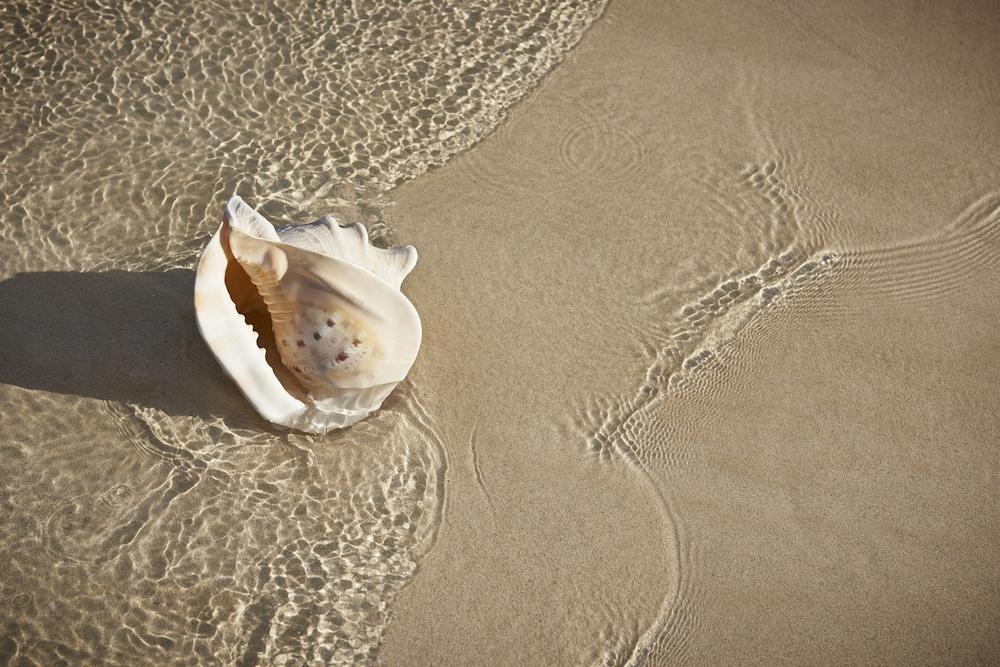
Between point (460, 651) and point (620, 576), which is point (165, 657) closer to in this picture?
point (460, 651)

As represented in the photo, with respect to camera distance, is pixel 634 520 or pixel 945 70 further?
pixel 945 70

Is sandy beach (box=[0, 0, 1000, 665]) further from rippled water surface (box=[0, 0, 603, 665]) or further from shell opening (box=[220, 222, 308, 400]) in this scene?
shell opening (box=[220, 222, 308, 400])

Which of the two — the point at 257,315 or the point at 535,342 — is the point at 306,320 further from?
the point at 535,342

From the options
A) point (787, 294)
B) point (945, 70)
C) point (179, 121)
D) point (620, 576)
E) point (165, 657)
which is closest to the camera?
point (165, 657)

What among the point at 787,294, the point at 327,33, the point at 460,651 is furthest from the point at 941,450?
the point at 327,33

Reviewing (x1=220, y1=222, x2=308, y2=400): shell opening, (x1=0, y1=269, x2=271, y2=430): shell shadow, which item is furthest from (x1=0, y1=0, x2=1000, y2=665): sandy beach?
(x1=220, y1=222, x2=308, y2=400): shell opening

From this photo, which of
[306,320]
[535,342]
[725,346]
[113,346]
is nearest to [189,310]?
[113,346]

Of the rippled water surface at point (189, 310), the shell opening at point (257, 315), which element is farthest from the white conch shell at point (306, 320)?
the rippled water surface at point (189, 310)
